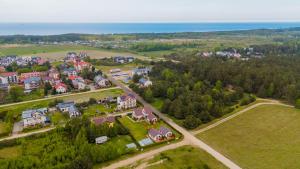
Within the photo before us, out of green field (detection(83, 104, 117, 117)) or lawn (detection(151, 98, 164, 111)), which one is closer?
green field (detection(83, 104, 117, 117))

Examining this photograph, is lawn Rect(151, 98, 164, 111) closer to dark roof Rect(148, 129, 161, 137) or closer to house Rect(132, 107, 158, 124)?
house Rect(132, 107, 158, 124)

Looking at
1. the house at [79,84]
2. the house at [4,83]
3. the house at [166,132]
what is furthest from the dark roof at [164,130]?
the house at [4,83]

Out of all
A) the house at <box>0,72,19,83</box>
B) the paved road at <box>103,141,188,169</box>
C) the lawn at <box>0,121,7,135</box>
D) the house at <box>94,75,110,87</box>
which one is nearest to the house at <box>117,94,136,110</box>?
the house at <box>94,75,110,87</box>

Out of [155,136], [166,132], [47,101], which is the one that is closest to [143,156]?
[155,136]

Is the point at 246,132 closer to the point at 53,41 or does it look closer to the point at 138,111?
the point at 138,111

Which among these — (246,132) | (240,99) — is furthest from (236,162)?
(240,99)

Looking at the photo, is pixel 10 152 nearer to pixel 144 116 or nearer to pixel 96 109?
pixel 96 109
